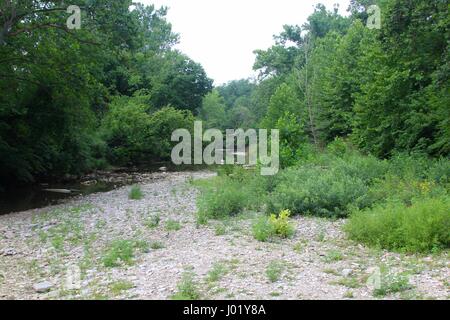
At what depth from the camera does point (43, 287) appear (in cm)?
721

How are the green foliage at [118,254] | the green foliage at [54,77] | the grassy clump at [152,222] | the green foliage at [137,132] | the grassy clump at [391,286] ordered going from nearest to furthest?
1. the grassy clump at [391,286]
2. the green foliage at [118,254]
3. the grassy clump at [152,222]
4. the green foliage at [54,77]
5. the green foliage at [137,132]

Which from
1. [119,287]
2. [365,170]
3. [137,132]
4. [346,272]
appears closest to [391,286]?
[346,272]

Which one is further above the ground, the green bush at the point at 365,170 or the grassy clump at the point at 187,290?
the green bush at the point at 365,170

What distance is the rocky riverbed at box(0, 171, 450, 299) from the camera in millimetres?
6543

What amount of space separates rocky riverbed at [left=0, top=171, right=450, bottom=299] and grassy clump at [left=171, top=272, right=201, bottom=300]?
0.03m

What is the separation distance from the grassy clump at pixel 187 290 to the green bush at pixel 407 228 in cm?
414

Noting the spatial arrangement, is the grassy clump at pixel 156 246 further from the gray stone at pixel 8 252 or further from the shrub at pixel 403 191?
the shrub at pixel 403 191

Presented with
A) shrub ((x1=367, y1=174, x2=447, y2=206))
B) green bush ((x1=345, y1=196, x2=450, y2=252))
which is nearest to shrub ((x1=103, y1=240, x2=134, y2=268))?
green bush ((x1=345, y1=196, x2=450, y2=252))

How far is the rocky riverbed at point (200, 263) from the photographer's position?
21.5ft

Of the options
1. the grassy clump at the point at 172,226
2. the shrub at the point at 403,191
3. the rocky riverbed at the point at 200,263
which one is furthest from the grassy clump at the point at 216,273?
the shrub at the point at 403,191

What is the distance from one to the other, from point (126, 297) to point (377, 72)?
18.3 meters

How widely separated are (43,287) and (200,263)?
273 cm

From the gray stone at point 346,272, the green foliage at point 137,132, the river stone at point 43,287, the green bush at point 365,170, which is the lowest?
the river stone at point 43,287

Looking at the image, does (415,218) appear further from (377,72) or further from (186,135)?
(186,135)
